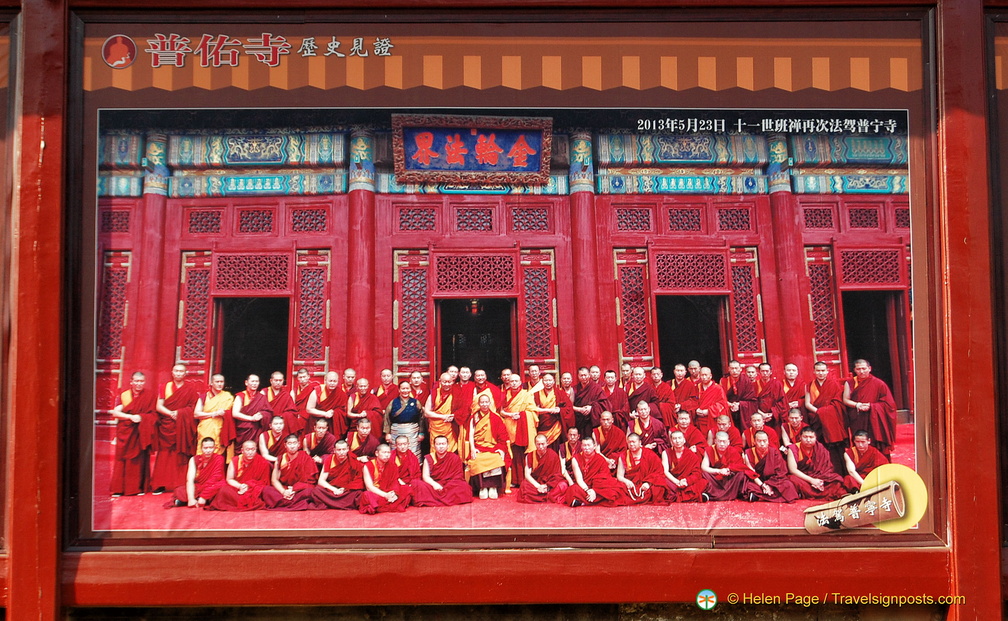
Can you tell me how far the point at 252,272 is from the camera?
11.6ft

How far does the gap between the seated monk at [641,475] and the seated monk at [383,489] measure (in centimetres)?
115

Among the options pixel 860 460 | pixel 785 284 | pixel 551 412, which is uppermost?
pixel 785 284

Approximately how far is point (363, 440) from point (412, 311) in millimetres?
743

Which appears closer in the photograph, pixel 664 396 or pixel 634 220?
pixel 664 396

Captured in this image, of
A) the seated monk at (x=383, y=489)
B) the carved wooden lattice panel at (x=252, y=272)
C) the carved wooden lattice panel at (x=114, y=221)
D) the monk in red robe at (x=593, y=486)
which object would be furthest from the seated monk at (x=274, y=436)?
the monk in red robe at (x=593, y=486)

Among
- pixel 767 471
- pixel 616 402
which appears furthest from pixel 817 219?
pixel 616 402

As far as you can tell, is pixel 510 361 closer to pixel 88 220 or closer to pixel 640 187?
pixel 640 187

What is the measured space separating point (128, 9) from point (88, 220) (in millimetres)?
1140

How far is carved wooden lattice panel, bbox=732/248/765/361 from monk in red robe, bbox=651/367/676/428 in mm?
428

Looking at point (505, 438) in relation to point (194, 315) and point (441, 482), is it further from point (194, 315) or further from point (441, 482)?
point (194, 315)

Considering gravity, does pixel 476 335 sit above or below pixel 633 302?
below

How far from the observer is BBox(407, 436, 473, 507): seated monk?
341cm

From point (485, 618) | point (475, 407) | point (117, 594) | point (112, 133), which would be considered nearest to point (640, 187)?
point (475, 407)

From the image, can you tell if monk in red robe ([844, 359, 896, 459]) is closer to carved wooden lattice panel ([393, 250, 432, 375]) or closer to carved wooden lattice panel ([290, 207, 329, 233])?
carved wooden lattice panel ([393, 250, 432, 375])
